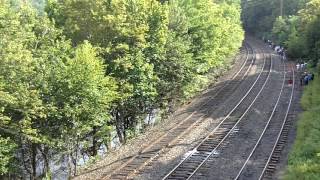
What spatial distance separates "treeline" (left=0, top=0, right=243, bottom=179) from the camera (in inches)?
789

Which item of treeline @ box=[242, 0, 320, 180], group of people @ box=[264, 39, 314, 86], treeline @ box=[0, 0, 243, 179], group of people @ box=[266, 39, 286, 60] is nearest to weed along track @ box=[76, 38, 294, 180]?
treeline @ box=[242, 0, 320, 180]

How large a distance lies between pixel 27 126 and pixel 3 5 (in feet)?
18.3

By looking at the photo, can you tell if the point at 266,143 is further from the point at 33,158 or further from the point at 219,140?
the point at 33,158

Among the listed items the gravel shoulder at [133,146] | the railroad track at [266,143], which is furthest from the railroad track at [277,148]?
the gravel shoulder at [133,146]

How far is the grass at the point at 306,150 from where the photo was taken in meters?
19.3

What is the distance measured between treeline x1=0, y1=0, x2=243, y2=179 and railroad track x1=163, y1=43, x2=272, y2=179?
15.6 feet

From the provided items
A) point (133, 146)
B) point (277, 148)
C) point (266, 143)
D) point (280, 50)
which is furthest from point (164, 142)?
point (280, 50)

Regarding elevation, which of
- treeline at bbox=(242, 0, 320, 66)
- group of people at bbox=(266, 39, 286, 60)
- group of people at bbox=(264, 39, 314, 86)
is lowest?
group of people at bbox=(264, 39, 314, 86)

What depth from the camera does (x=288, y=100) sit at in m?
37.5

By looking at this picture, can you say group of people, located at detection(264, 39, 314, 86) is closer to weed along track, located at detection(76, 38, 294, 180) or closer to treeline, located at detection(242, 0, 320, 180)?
treeline, located at detection(242, 0, 320, 180)

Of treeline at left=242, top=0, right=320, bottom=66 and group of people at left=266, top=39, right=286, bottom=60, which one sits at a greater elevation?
treeline at left=242, top=0, right=320, bottom=66

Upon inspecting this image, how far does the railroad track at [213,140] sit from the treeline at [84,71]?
474cm

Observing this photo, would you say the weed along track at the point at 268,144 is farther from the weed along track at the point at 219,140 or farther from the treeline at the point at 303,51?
the treeline at the point at 303,51

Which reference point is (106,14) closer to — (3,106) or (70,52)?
(70,52)
